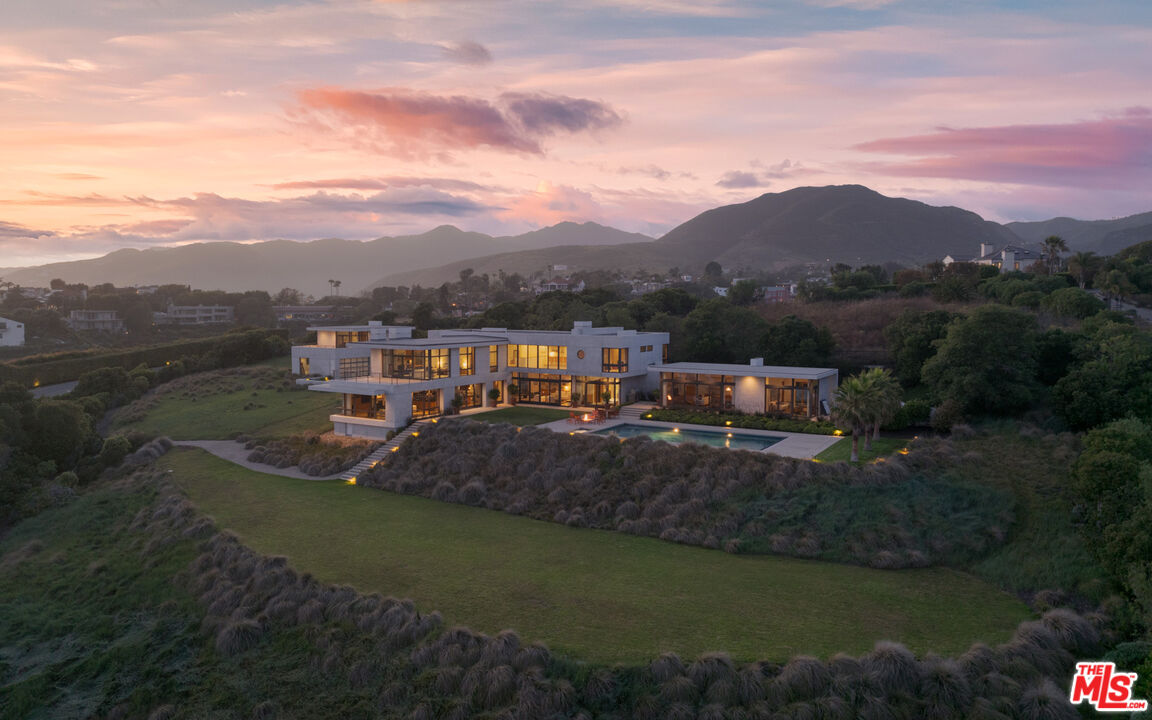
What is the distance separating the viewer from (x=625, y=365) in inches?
1508

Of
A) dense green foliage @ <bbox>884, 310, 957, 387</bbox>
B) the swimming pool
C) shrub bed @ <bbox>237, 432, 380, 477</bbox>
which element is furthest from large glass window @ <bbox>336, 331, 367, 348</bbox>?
dense green foliage @ <bbox>884, 310, 957, 387</bbox>

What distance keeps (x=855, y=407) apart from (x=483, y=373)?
67.5 feet

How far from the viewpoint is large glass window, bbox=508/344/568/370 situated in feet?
128

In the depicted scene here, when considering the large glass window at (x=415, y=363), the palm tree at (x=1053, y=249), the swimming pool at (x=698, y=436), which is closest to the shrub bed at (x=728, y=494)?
the swimming pool at (x=698, y=436)

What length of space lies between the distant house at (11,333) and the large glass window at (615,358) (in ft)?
252

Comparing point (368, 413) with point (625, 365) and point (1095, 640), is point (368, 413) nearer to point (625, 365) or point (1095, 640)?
point (625, 365)

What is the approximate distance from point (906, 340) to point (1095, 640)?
26120mm

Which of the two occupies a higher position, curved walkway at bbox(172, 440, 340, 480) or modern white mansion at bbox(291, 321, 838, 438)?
modern white mansion at bbox(291, 321, 838, 438)

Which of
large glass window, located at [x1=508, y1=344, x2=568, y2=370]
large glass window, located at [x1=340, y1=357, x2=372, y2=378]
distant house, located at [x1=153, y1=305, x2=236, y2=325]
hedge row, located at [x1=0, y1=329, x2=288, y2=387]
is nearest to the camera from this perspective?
large glass window, located at [x1=340, y1=357, x2=372, y2=378]

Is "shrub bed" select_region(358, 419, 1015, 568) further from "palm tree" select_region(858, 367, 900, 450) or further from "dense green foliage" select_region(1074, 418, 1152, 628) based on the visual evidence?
"dense green foliage" select_region(1074, 418, 1152, 628)

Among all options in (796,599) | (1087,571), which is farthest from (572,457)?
(1087,571)

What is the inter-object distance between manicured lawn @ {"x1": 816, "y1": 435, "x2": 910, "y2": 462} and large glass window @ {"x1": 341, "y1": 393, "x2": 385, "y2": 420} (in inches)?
802

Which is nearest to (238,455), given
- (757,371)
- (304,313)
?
(757,371)

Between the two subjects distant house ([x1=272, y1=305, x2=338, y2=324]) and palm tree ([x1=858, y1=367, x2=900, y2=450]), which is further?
distant house ([x1=272, y1=305, x2=338, y2=324])
